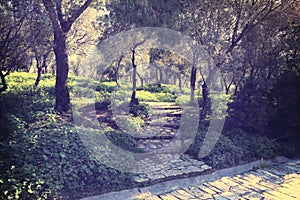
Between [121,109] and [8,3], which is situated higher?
[8,3]

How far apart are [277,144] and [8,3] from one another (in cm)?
761

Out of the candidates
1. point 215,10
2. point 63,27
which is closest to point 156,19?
point 215,10

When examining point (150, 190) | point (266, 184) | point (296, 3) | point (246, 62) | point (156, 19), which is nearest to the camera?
point (150, 190)

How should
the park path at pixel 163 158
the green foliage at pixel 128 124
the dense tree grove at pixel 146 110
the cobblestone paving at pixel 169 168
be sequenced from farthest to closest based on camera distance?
the green foliage at pixel 128 124
the park path at pixel 163 158
the cobblestone paving at pixel 169 168
the dense tree grove at pixel 146 110

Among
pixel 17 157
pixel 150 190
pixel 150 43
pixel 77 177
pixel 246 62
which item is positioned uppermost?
pixel 150 43

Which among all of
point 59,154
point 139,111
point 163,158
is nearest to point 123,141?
point 163,158

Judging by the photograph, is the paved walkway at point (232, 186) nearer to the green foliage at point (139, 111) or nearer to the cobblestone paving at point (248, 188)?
the cobblestone paving at point (248, 188)

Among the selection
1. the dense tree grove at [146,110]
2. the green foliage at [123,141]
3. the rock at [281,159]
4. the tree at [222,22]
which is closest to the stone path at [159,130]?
the dense tree grove at [146,110]

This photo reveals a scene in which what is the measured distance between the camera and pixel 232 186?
15.3ft

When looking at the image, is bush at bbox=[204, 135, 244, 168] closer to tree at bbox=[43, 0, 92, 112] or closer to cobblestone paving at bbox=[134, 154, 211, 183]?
cobblestone paving at bbox=[134, 154, 211, 183]

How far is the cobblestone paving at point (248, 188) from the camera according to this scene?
14.0ft

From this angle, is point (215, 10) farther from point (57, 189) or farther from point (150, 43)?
point (57, 189)

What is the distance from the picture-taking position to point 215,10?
6766 mm

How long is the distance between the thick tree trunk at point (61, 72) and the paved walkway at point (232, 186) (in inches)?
130
